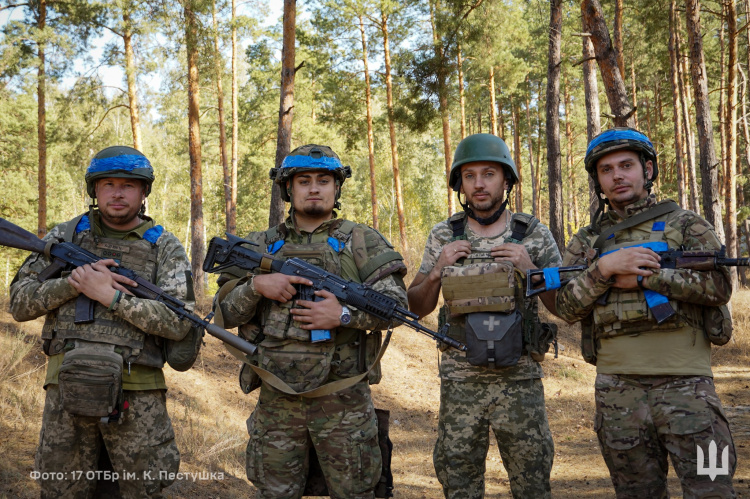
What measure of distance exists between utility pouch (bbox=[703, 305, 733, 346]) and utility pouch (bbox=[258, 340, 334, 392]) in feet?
7.04

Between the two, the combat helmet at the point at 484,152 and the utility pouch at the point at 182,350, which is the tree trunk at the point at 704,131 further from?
the utility pouch at the point at 182,350

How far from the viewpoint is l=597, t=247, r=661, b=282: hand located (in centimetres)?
314

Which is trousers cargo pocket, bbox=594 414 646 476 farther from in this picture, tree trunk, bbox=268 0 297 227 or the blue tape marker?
tree trunk, bbox=268 0 297 227

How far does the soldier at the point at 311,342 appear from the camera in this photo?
3.32m

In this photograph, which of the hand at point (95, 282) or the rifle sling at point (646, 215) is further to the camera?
the rifle sling at point (646, 215)

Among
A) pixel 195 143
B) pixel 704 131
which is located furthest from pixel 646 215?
pixel 195 143

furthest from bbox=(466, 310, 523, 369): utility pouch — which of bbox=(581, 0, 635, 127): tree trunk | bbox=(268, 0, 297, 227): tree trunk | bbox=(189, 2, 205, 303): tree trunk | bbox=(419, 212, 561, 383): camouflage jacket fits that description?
bbox=(189, 2, 205, 303): tree trunk

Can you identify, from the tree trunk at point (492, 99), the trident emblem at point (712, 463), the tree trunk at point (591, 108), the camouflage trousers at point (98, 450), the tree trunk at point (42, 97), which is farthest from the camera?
the tree trunk at point (492, 99)

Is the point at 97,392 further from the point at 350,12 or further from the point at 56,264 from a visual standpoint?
the point at 350,12

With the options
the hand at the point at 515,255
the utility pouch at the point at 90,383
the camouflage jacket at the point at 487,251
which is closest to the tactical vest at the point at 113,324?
the utility pouch at the point at 90,383

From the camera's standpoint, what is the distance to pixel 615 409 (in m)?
3.24

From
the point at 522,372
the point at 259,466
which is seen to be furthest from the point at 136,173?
the point at 522,372

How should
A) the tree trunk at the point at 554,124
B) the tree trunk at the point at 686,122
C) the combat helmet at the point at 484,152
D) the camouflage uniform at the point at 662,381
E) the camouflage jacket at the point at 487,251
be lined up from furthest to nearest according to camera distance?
the tree trunk at the point at 686,122 → the tree trunk at the point at 554,124 → the combat helmet at the point at 484,152 → the camouflage jacket at the point at 487,251 → the camouflage uniform at the point at 662,381

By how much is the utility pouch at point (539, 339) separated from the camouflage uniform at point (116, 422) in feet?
6.86
